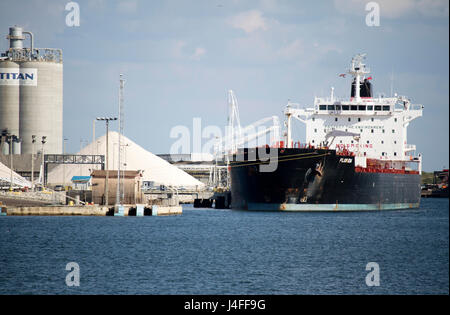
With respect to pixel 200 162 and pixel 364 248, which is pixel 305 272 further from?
pixel 200 162

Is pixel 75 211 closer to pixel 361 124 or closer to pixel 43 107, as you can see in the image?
pixel 361 124

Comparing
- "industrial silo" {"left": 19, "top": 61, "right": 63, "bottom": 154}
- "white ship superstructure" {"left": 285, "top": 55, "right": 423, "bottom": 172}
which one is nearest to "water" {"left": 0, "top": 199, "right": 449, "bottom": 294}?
"white ship superstructure" {"left": 285, "top": 55, "right": 423, "bottom": 172}

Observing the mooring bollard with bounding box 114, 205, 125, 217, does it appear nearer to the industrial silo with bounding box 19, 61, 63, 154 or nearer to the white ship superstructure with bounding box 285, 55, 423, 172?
the white ship superstructure with bounding box 285, 55, 423, 172

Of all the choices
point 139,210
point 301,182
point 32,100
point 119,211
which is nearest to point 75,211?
point 119,211

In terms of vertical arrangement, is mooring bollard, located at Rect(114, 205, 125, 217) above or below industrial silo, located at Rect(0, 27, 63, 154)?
below

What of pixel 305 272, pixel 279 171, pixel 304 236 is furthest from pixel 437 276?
pixel 279 171

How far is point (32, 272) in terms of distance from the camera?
29.4 meters

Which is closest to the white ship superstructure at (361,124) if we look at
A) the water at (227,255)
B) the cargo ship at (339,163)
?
the cargo ship at (339,163)

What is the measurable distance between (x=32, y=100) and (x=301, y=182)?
6762cm

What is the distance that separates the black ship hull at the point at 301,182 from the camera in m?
53.2

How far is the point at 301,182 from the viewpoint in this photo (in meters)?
53.6

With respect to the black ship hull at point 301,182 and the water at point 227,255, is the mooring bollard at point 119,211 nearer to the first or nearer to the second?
the water at point 227,255

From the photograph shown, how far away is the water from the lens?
26859 mm
